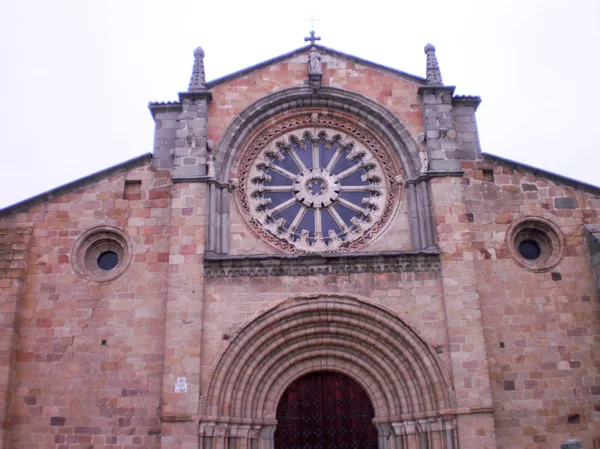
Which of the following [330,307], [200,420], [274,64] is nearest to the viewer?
[200,420]

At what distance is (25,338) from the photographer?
501 inches

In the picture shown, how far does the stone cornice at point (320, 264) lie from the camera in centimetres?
1273

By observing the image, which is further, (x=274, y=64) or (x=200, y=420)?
(x=274, y=64)

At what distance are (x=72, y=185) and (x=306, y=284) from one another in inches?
213

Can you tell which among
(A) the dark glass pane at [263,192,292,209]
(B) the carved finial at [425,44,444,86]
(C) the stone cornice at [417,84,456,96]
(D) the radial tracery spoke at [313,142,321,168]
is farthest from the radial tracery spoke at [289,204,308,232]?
(B) the carved finial at [425,44,444,86]

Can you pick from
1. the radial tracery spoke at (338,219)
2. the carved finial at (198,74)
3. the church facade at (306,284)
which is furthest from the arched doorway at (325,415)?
the carved finial at (198,74)

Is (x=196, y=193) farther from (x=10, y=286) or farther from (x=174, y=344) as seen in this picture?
(x=10, y=286)

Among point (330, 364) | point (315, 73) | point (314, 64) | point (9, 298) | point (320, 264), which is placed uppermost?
point (314, 64)

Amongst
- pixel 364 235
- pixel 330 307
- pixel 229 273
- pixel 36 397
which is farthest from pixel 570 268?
pixel 36 397

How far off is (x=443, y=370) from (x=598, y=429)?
318cm

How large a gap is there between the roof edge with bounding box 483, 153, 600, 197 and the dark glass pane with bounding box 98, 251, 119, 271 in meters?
8.16

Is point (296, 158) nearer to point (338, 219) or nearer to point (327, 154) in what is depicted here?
point (327, 154)

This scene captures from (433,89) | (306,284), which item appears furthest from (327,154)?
(306,284)

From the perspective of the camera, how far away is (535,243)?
13930 mm
